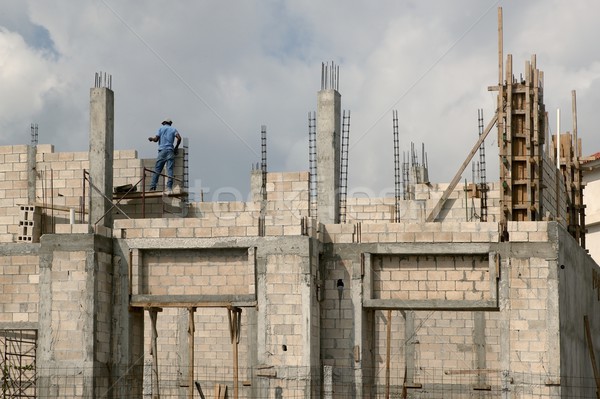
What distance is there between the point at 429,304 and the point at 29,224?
999 centimetres

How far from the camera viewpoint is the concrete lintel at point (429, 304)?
22.4 metres

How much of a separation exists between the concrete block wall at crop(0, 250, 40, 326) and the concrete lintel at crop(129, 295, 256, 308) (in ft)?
6.52

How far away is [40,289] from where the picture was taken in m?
23.1

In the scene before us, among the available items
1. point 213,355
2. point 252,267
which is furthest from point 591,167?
point 252,267

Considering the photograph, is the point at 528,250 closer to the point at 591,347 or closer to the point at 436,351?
the point at 591,347

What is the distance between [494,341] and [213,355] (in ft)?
22.4

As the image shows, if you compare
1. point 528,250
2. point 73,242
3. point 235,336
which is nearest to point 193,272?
point 235,336

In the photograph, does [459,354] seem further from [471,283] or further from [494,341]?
[471,283]

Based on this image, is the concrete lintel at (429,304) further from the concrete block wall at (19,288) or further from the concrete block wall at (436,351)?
the concrete block wall at (19,288)

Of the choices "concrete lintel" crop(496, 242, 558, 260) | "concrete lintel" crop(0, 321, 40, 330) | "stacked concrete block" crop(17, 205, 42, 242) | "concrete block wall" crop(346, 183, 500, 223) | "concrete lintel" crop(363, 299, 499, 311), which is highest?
"concrete block wall" crop(346, 183, 500, 223)

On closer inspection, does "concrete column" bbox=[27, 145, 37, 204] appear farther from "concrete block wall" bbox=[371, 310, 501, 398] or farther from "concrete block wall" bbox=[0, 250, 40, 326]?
"concrete block wall" bbox=[371, 310, 501, 398]

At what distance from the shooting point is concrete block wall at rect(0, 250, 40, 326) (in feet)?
77.4

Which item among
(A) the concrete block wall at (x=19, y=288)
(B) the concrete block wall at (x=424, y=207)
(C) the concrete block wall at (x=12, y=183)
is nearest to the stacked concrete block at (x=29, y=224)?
(C) the concrete block wall at (x=12, y=183)

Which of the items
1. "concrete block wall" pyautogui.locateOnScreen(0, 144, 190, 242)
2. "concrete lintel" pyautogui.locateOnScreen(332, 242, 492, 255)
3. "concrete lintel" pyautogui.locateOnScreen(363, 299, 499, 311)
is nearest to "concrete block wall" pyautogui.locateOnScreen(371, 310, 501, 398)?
"concrete lintel" pyautogui.locateOnScreen(363, 299, 499, 311)
